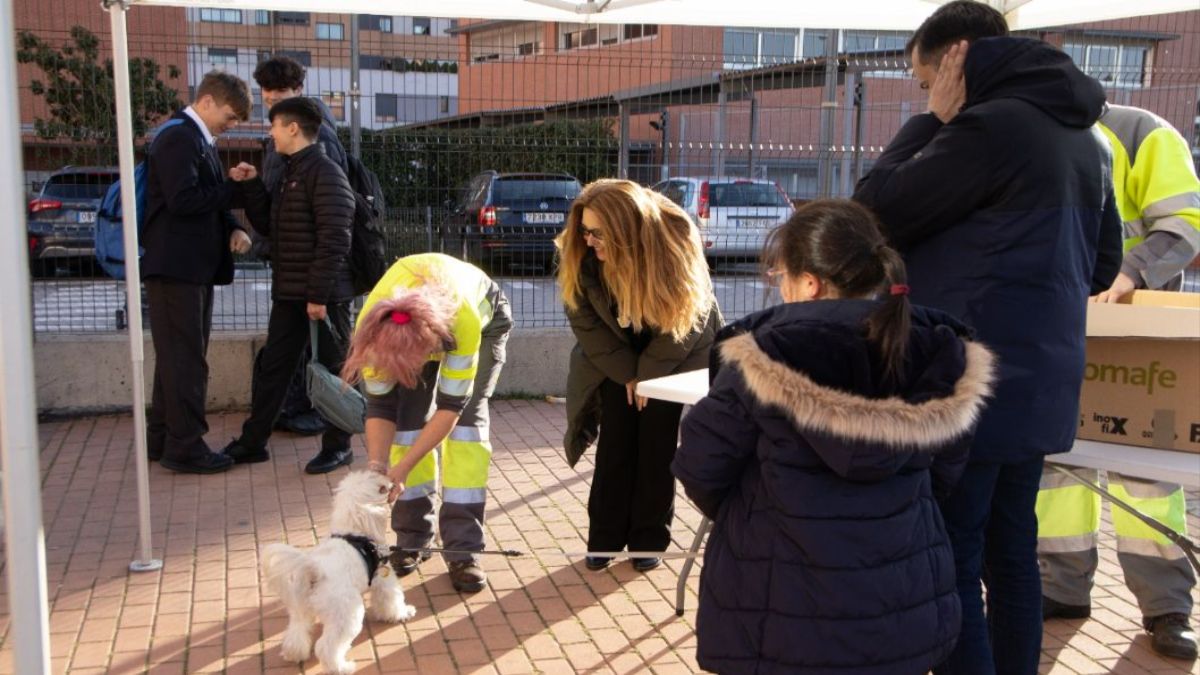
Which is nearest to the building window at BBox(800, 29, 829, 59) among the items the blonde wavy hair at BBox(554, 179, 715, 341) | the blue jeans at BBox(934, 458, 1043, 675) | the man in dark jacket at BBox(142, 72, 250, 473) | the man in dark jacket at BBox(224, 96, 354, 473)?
the man in dark jacket at BBox(224, 96, 354, 473)

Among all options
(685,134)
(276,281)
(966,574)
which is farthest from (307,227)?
(966,574)

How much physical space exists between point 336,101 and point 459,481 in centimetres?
449

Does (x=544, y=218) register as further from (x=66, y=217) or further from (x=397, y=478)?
(x=397, y=478)

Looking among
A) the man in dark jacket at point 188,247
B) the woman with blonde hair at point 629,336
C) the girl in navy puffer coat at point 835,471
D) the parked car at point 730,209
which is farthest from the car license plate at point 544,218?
the girl in navy puffer coat at point 835,471

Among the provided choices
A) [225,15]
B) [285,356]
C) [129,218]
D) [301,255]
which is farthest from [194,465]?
[225,15]

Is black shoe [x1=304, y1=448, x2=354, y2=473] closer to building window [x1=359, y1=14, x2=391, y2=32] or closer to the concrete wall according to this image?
the concrete wall

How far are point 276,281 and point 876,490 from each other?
4257 millimetres

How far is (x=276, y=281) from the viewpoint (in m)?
5.79

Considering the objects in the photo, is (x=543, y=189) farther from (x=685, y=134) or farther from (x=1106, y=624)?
(x=1106, y=624)

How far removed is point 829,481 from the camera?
7.41 feet

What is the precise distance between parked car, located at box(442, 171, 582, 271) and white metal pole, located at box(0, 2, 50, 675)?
5.42 meters

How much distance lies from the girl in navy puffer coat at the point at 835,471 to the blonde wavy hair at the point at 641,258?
65.1 inches

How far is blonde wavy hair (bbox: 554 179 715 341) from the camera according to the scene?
4.02 metres

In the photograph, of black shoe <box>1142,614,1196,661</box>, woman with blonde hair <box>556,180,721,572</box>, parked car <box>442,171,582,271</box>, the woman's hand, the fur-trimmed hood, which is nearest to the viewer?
the fur-trimmed hood
